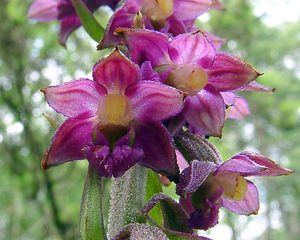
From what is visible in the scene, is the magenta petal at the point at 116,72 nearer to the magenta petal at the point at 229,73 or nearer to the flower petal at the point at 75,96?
the flower petal at the point at 75,96

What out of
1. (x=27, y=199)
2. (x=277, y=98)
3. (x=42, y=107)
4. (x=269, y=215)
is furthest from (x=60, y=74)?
(x=269, y=215)

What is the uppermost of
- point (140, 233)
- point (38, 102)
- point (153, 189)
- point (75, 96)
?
point (75, 96)

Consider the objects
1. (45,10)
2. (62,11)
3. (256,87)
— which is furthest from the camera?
(45,10)

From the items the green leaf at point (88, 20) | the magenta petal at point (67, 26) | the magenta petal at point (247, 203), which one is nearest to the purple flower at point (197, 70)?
the magenta petal at point (247, 203)

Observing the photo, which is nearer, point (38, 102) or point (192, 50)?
point (192, 50)

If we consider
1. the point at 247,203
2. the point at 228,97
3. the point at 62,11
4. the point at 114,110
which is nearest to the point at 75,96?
the point at 114,110

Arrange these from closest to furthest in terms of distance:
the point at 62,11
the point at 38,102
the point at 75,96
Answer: the point at 75,96, the point at 62,11, the point at 38,102

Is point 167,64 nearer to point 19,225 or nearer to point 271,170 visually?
point 271,170

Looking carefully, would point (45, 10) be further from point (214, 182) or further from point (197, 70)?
point (214, 182)
